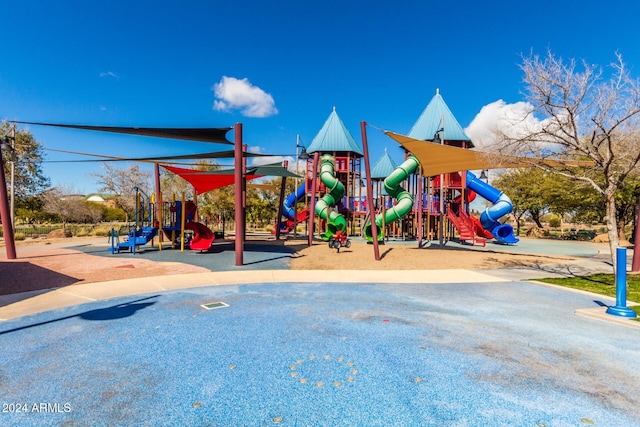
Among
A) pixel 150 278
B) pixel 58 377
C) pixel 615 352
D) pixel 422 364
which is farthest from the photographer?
pixel 150 278

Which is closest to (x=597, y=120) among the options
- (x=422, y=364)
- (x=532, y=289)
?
(x=532, y=289)

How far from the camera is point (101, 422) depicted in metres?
2.97

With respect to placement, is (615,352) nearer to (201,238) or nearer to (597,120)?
(597,120)

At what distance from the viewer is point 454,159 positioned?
14.2 m

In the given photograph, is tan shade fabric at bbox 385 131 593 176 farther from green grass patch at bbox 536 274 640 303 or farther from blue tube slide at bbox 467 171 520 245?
blue tube slide at bbox 467 171 520 245

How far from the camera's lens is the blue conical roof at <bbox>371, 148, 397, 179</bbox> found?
1412 inches

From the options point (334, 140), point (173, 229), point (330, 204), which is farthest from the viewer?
point (334, 140)

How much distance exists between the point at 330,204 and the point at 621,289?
62.7 ft

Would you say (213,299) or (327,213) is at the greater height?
(327,213)

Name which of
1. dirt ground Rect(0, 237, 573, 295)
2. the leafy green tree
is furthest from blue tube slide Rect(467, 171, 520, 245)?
the leafy green tree

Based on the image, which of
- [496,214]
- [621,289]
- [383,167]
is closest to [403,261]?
[621,289]

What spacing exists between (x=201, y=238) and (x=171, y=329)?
37.2 feet

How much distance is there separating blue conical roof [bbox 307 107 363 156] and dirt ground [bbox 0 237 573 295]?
1383cm

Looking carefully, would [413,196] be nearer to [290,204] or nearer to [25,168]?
[290,204]
